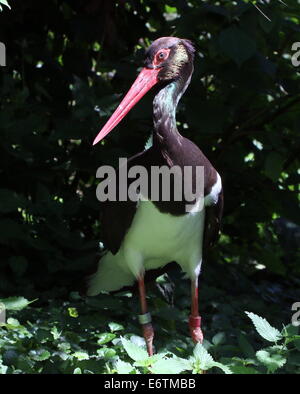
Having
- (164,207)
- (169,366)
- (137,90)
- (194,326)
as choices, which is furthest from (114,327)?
(137,90)

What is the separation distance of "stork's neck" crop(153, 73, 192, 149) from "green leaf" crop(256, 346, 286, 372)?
3.45ft

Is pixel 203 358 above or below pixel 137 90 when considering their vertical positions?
below

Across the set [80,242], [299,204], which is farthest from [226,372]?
[299,204]

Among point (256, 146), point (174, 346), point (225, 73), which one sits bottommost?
point (174, 346)

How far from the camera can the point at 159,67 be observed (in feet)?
12.7

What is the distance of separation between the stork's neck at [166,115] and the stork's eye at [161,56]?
116mm

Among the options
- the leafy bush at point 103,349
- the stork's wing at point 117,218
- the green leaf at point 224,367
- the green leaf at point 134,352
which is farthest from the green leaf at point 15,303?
the green leaf at point 224,367

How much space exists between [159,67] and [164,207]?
2.21 ft

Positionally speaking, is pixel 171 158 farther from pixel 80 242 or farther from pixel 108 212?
pixel 80 242

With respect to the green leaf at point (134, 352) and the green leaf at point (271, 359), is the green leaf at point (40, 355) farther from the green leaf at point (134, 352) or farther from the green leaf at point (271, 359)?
the green leaf at point (271, 359)

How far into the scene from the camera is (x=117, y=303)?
13.9 ft

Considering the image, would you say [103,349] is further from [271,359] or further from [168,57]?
[168,57]

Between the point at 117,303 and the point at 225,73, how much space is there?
57.5 inches

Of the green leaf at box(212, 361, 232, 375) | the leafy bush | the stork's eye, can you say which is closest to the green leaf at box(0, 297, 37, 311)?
the leafy bush
